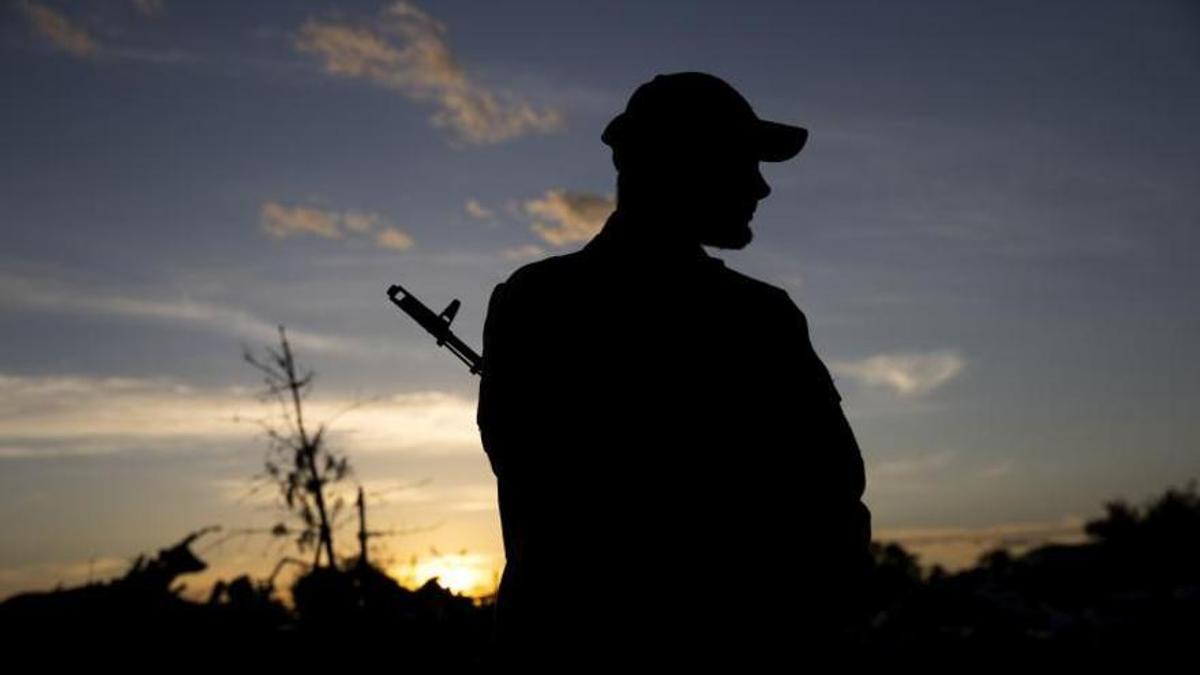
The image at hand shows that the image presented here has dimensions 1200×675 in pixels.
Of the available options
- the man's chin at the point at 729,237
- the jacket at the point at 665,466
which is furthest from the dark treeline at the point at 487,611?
the man's chin at the point at 729,237

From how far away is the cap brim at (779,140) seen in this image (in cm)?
227

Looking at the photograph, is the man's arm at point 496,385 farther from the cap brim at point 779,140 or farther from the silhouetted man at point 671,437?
the cap brim at point 779,140

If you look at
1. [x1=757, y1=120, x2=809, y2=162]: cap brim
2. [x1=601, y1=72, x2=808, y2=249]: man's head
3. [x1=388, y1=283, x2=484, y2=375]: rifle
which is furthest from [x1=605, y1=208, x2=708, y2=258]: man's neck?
[x1=388, y1=283, x2=484, y2=375]: rifle

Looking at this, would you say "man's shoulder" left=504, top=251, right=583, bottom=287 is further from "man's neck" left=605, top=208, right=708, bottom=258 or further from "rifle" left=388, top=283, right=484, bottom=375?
"rifle" left=388, top=283, right=484, bottom=375

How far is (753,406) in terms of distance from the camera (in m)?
2.00

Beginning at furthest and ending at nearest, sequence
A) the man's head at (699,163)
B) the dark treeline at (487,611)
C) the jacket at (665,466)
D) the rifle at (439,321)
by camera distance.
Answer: the dark treeline at (487,611) < the rifle at (439,321) < the man's head at (699,163) < the jacket at (665,466)

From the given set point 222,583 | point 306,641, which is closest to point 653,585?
point 306,641

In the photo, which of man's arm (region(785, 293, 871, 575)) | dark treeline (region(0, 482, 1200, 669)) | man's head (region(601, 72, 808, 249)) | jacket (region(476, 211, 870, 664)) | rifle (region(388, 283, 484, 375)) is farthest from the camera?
dark treeline (region(0, 482, 1200, 669))

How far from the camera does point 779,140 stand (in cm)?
233

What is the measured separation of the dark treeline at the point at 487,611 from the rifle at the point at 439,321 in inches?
49.3

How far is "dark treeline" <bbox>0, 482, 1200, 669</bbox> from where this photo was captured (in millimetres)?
9305

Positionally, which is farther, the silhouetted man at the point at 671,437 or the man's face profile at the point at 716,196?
the man's face profile at the point at 716,196

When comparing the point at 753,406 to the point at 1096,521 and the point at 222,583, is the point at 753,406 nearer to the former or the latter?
the point at 222,583

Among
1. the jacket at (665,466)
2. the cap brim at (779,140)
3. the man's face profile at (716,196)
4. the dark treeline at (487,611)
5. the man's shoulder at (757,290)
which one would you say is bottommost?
the dark treeline at (487,611)
